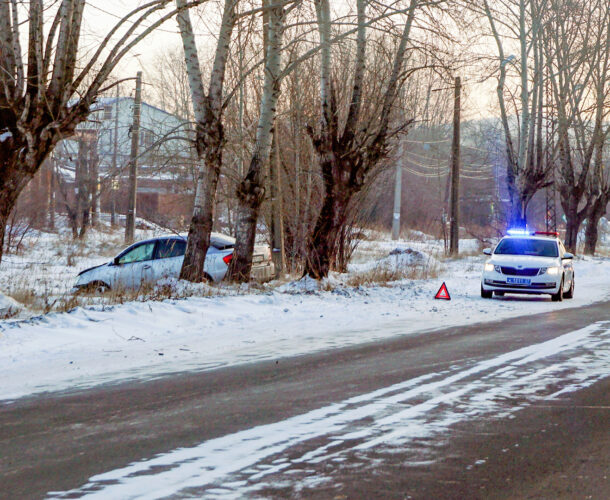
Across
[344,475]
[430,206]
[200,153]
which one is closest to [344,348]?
[344,475]

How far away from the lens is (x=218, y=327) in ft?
42.1

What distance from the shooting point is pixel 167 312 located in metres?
13.1

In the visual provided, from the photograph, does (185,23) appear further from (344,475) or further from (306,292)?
(344,475)

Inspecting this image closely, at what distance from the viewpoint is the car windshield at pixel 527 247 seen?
20.6 meters

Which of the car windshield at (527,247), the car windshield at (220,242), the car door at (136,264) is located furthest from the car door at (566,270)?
the car door at (136,264)

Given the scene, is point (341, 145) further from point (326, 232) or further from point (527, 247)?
point (527, 247)

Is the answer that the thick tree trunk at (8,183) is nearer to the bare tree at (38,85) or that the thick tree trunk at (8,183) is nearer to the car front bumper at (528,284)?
the bare tree at (38,85)

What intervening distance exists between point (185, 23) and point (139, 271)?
18.7 feet

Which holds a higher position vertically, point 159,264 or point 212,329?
point 159,264

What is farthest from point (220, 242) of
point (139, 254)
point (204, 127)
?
point (204, 127)

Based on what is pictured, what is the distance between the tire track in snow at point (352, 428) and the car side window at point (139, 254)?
11.5 metres

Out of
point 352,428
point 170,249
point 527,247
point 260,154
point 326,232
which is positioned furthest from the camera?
point 527,247

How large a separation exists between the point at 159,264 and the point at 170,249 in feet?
1.38

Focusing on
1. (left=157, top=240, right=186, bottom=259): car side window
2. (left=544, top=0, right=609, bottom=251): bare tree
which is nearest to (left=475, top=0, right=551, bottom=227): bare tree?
(left=544, top=0, right=609, bottom=251): bare tree
